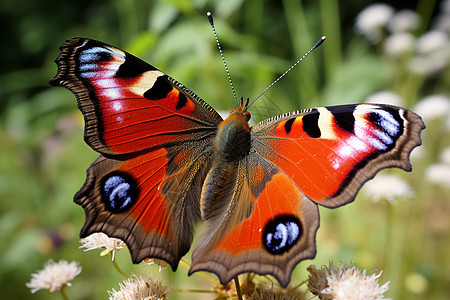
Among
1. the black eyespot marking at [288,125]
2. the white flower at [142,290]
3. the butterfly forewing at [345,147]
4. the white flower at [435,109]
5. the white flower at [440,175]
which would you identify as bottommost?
the white flower at [142,290]

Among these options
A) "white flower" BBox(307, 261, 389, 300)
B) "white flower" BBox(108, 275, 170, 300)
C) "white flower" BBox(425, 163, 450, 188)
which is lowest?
"white flower" BBox(108, 275, 170, 300)

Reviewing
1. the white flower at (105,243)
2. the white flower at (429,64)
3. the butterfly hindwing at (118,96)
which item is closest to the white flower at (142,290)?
the white flower at (105,243)

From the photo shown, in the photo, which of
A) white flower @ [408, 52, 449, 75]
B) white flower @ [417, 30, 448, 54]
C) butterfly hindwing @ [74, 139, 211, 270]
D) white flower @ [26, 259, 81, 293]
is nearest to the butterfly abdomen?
butterfly hindwing @ [74, 139, 211, 270]

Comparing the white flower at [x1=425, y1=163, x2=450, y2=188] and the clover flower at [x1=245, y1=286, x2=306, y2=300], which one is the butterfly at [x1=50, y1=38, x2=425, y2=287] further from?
the white flower at [x1=425, y1=163, x2=450, y2=188]

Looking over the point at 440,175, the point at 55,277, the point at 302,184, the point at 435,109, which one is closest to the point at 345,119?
the point at 302,184

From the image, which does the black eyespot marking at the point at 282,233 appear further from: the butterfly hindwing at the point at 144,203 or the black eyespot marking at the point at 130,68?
the black eyespot marking at the point at 130,68

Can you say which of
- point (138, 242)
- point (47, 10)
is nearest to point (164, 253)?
point (138, 242)
